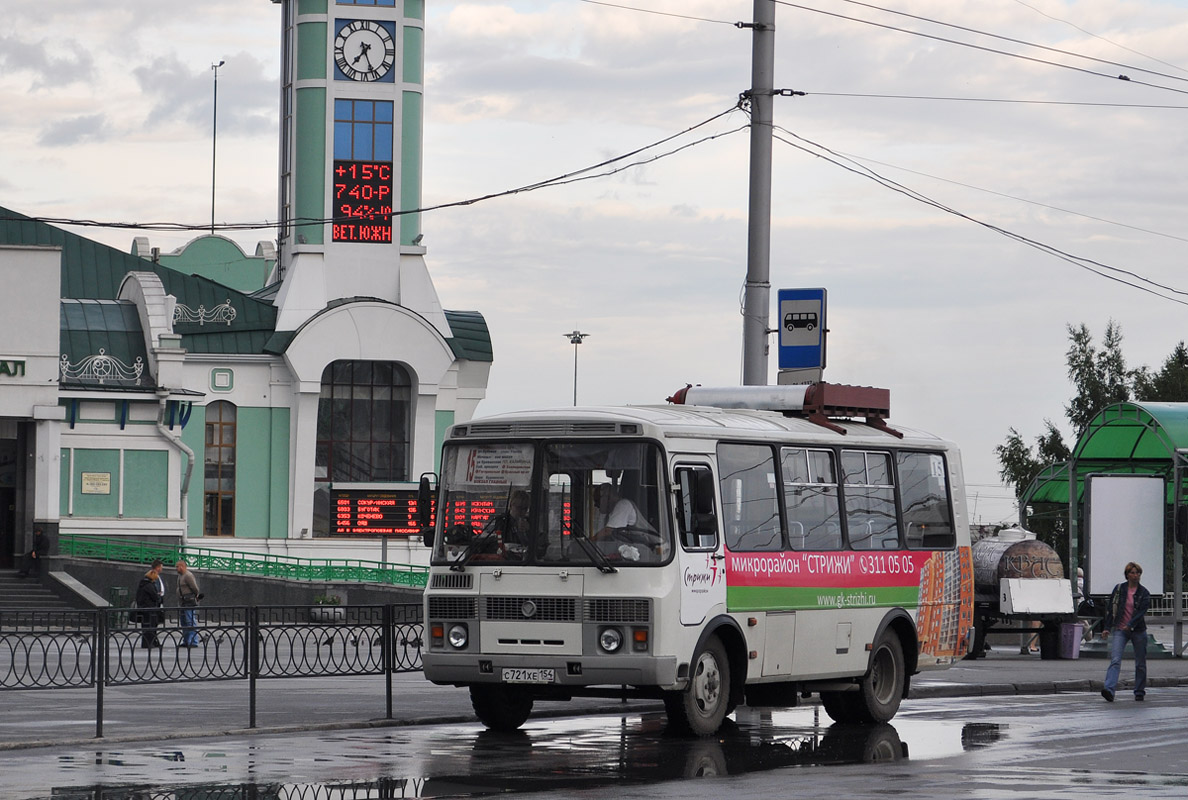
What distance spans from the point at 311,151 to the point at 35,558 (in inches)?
721

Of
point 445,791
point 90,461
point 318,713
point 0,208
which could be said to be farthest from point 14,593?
point 445,791

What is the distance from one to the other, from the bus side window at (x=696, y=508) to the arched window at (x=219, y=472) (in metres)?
48.7

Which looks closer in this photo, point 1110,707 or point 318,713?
point 318,713

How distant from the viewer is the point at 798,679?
17.8 m

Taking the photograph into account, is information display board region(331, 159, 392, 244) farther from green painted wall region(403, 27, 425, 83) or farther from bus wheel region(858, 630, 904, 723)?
bus wheel region(858, 630, 904, 723)

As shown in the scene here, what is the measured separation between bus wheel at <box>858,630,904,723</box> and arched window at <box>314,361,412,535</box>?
1832 inches

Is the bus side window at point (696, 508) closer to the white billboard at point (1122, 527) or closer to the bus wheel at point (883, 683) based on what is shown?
the bus wheel at point (883, 683)

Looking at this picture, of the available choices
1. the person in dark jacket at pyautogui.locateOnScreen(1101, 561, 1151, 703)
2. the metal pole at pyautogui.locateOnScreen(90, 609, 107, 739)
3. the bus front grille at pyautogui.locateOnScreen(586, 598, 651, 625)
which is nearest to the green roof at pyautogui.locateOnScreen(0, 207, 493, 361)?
the person in dark jacket at pyautogui.locateOnScreen(1101, 561, 1151, 703)

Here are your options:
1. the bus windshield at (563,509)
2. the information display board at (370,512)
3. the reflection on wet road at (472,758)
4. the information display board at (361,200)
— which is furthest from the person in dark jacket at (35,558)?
the bus windshield at (563,509)

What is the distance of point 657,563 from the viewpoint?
16.0 metres

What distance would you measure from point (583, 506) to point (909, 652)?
495 cm

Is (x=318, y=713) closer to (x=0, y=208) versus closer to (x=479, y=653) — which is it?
(x=479, y=653)

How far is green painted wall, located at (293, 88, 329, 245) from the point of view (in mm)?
63250

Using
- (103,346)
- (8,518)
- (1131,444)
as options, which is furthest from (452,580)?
(103,346)
